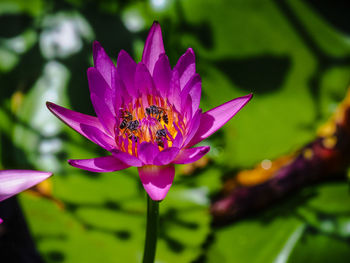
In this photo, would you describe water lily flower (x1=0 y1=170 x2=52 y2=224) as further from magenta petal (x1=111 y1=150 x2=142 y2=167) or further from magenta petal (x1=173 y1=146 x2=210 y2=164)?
magenta petal (x1=173 y1=146 x2=210 y2=164)

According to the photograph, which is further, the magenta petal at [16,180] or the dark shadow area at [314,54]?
the dark shadow area at [314,54]

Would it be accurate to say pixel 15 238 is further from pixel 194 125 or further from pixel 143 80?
pixel 194 125

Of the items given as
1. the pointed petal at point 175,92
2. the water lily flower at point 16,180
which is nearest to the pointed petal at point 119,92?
the pointed petal at point 175,92

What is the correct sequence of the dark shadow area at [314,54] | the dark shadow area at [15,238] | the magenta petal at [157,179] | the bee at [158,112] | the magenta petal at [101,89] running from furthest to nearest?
the dark shadow area at [314,54], the dark shadow area at [15,238], the bee at [158,112], the magenta petal at [101,89], the magenta petal at [157,179]

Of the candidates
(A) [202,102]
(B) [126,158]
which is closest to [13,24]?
(A) [202,102]

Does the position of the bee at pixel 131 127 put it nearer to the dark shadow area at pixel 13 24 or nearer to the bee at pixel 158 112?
the bee at pixel 158 112

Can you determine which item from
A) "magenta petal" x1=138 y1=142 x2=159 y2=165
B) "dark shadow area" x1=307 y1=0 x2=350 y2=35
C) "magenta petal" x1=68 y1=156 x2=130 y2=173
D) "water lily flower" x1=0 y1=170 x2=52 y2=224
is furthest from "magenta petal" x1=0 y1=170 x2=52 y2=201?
"dark shadow area" x1=307 y1=0 x2=350 y2=35

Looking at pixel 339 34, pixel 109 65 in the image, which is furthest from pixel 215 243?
pixel 339 34

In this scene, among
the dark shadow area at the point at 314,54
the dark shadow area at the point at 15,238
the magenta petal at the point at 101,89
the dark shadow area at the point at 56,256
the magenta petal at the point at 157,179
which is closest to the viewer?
the magenta petal at the point at 157,179
